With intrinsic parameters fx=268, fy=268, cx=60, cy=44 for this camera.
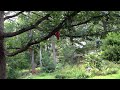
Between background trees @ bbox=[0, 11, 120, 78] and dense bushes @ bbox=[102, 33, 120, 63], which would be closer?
background trees @ bbox=[0, 11, 120, 78]

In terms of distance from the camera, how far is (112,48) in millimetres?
9094

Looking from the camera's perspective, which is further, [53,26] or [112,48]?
[112,48]

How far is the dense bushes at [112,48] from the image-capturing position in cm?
906

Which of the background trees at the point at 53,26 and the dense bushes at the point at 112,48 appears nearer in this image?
the background trees at the point at 53,26

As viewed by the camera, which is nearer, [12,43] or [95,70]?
[12,43]

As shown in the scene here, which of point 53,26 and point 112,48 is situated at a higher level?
point 53,26

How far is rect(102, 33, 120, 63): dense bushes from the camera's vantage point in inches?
357

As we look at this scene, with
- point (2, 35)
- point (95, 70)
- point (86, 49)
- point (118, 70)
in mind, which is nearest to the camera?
point (2, 35)
